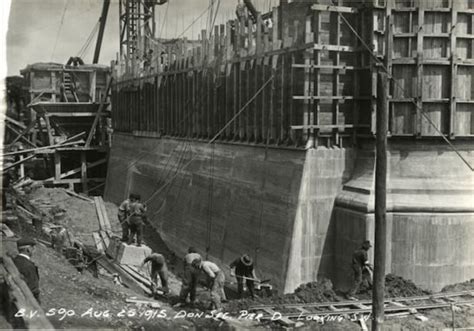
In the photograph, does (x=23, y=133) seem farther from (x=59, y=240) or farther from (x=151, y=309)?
(x=151, y=309)

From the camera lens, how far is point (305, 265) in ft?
50.9

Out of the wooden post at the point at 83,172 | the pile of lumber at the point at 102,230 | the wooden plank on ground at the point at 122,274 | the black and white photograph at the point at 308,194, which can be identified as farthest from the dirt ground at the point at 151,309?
the wooden post at the point at 83,172

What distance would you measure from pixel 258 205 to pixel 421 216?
4.73 m

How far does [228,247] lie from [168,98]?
10268 mm

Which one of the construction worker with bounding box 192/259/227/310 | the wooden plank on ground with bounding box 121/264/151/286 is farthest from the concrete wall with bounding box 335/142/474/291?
the wooden plank on ground with bounding box 121/264/151/286

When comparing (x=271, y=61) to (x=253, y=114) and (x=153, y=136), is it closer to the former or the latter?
(x=253, y=114)

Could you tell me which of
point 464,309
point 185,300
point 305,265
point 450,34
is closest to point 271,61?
point 450,34

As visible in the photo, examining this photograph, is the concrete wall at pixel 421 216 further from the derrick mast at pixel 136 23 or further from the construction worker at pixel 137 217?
the derrick mast at pixel 136 23

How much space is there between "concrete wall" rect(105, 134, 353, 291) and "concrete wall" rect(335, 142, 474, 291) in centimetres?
77

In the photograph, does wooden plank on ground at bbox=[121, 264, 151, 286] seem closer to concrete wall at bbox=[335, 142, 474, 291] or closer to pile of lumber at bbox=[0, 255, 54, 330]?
concrete wall at bbox=[335, 142, 474, 291]

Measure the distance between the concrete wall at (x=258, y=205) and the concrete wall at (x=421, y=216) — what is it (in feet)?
2.54

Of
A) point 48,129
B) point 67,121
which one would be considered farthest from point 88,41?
point 48,129

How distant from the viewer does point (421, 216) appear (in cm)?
1496

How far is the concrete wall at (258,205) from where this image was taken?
50.3 feet
